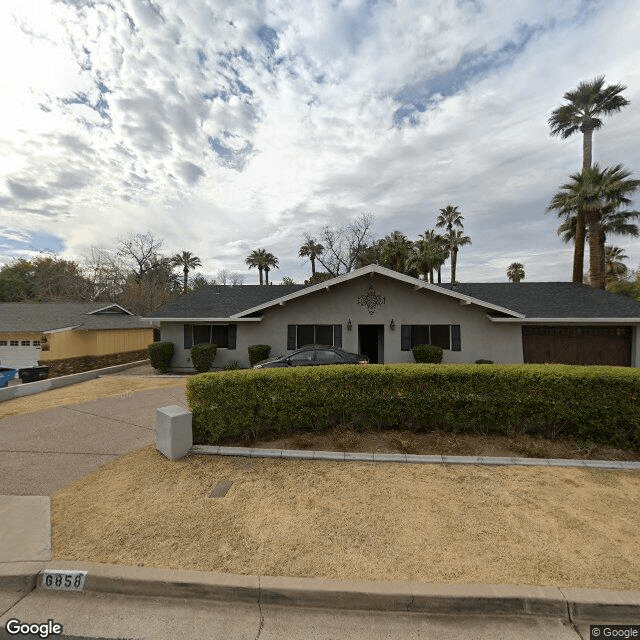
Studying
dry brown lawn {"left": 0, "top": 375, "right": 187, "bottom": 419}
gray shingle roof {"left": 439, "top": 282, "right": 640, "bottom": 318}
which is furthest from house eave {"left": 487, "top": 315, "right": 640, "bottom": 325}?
dry brown lawn {"left": 0, "top": 375, "right": 187, "bottom": 419}

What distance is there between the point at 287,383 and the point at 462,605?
14.0 ft

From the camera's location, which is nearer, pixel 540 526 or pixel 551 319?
pixel 540 526

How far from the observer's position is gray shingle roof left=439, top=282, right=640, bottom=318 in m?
13.1

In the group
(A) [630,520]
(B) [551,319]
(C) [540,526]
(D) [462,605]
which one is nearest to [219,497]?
(D) [462,605]

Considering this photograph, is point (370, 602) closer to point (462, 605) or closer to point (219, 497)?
point (462, 605)

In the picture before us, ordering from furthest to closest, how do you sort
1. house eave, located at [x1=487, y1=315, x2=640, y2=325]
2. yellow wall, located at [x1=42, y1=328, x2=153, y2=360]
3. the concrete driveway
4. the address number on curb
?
yellow wall, located at [x1=42, y1=328, x2=153, y2=360]
house eave, located at [x1=487, y1=315, x2=640, y2=325]
the concrete driveway
the address number on curb

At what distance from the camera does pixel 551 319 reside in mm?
12953

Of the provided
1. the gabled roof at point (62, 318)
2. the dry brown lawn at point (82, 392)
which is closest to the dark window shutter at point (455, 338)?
the dry brown lawn at point (82, 392)

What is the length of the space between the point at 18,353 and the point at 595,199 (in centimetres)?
3583

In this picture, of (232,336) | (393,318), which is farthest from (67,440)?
(393,318)

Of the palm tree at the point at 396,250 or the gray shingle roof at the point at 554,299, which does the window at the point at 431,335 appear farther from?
the palm tree at the point at 396,250

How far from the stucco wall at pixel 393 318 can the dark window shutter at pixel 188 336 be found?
3.37 metres

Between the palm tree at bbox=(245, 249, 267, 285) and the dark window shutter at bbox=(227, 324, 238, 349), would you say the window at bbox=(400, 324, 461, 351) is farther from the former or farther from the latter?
the palm tree at bbox=(245, 249, 267, 285)

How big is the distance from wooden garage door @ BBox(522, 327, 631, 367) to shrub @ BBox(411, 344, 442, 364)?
13.8ft
